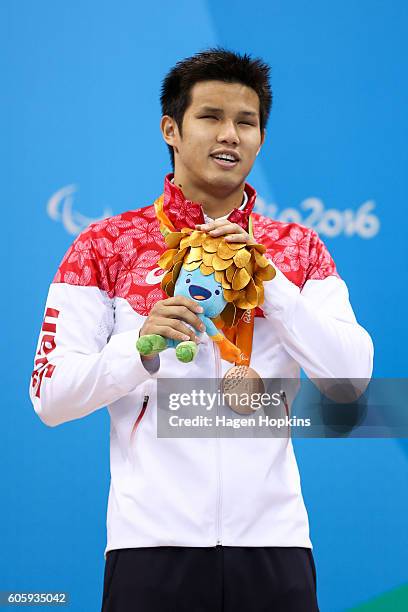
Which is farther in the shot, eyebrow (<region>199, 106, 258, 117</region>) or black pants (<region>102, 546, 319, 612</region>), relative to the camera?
eyebrow (<region>199, 106, 258, 117</region>)

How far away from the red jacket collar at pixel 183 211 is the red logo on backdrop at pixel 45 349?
24 centimetres

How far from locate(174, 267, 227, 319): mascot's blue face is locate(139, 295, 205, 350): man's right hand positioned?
0.02 metres

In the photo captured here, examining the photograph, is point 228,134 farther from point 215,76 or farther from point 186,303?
point 186,303

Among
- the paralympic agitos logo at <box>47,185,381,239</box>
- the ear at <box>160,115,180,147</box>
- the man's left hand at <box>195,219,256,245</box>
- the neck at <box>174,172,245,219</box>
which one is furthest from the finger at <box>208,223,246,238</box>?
the paralympic agitos logo at <box>47,185,381,239</box>

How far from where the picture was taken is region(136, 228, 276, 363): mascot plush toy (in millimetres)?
1384

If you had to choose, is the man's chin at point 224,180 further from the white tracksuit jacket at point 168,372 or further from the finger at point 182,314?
the finger at point 182,314

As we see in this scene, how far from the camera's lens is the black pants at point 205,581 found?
4.65 ft

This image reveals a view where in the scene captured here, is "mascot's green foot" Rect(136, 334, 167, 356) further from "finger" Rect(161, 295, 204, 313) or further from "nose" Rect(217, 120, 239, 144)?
"nose" Rect(217, 120, 239, 144)

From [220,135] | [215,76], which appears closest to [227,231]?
[220,135]

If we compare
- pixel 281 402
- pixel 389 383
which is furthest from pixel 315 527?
pixel 281 402

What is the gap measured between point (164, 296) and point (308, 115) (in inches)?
39.2

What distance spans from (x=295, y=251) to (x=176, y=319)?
350 mm

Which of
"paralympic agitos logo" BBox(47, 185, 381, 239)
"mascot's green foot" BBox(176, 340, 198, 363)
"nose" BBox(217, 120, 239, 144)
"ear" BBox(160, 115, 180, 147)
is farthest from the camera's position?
"paralympic agitos logo" BBox(47, 185, 381, 239)

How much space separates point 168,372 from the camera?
4.97ft
